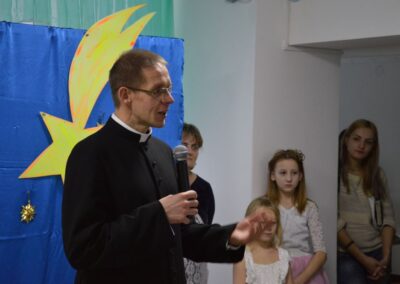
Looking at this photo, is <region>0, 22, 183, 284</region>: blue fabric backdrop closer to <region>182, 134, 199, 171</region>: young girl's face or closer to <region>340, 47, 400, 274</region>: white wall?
<region>182, 134, 199, 171</region>: young girl's face

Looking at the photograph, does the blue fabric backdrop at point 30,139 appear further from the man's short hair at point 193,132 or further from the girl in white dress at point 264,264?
the girl in white dress at point 264,264

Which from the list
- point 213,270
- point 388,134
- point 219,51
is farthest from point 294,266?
point 388,134

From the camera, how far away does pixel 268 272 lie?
3973mm

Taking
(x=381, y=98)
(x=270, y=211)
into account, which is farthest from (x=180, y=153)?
(x=381, y=98)

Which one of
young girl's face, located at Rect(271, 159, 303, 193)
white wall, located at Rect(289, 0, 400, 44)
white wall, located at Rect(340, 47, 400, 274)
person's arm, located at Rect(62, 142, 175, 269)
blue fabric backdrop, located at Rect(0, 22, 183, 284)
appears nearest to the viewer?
person's arm, located at Rect(62, 142, 175, 269)

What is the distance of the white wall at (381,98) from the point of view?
7.27 meters

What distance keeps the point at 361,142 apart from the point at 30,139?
2136 millimetres

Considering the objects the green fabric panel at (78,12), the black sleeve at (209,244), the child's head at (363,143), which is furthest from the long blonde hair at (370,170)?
the black sleeve at (209,244)

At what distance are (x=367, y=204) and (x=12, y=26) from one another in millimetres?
2459

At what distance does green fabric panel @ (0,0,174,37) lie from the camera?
3.75 m

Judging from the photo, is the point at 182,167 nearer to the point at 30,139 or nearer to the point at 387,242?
the point at 30,139

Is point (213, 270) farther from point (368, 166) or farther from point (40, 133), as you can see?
point (40, 133)

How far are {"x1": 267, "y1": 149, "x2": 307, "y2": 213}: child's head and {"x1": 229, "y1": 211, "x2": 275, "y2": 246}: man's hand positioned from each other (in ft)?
6.11

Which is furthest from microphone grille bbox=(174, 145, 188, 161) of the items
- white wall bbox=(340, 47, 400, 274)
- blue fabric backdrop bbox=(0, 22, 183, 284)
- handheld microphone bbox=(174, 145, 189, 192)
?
white wall bbox=(340, 47, 400, 274)
